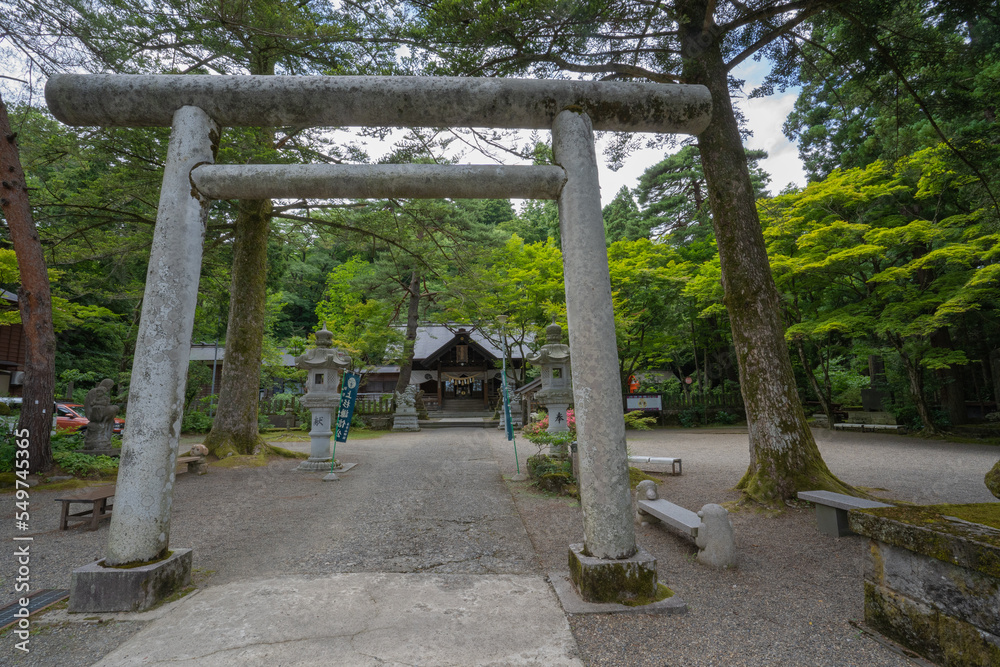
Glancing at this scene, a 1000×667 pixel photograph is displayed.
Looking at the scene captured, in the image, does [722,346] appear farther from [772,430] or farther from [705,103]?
[705,103]

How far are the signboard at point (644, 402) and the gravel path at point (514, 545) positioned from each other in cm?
845

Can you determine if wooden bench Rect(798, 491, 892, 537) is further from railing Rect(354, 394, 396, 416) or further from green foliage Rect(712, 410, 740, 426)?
railing Rect(354, 394, 396, 416)

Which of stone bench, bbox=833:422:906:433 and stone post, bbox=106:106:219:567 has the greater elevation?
stone post, bbox=106:106:219:567

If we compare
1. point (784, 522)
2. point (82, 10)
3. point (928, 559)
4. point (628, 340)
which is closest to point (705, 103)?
point (928, 559)

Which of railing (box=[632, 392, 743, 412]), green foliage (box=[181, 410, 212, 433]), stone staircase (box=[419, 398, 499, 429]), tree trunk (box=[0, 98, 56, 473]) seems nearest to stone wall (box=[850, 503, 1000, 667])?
tree trunk (box=[0, 98, 56, 473])

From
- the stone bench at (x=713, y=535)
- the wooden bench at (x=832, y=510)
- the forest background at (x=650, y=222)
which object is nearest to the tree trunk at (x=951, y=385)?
the forest background at (x=650, y=222)

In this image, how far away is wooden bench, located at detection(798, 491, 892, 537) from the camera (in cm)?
397

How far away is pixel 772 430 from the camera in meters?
4.79

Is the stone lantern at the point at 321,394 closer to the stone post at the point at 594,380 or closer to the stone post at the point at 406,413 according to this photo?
the stone post at the point at 594,380

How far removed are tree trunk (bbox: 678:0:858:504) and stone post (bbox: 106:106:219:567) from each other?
17.4ft

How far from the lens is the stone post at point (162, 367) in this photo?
9.25ft

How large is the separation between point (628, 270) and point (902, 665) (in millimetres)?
14284

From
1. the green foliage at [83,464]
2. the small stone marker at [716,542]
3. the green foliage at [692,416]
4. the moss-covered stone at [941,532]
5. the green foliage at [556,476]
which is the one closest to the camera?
the moss-covered stone at [941,532]

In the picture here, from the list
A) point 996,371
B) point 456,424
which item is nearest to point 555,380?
A: point 456,424
